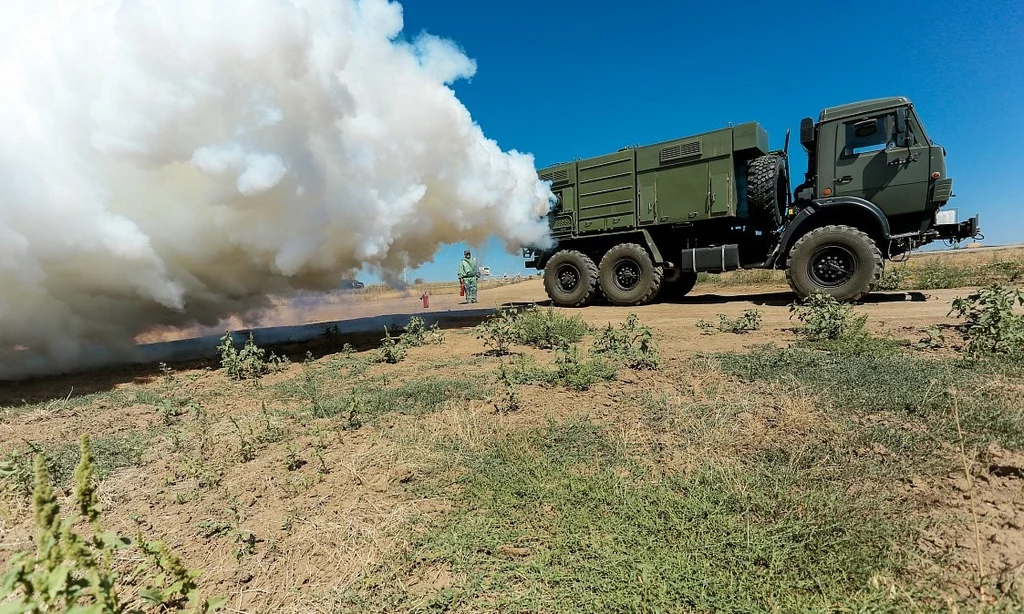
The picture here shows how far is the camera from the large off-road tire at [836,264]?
28.1 feet

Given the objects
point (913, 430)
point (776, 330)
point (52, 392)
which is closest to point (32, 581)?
point (913, 430)

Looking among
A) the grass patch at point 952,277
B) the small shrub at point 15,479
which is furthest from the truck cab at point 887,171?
the small shrub at point 15,479

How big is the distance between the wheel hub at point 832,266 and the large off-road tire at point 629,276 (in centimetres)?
296

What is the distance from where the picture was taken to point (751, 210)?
34.0 ft

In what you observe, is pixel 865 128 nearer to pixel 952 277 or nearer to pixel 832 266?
pixel 832 266

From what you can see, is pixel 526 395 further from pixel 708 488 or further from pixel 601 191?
pixel 601 191

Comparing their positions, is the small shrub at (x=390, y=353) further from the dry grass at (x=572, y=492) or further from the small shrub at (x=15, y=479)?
the small shrub at (x=15, y=479)

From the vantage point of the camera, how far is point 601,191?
1177cm

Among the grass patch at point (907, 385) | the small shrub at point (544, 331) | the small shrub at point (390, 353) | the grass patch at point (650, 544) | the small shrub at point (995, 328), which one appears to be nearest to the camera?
the grass patch at point (650, 544)

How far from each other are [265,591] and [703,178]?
1044cm

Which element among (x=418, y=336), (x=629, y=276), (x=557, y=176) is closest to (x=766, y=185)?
(x=629, y=276)

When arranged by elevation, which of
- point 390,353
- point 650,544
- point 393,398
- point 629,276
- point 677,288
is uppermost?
point 629,276

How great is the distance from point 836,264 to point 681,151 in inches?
147

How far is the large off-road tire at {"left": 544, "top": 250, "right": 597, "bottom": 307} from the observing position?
11.8 m
